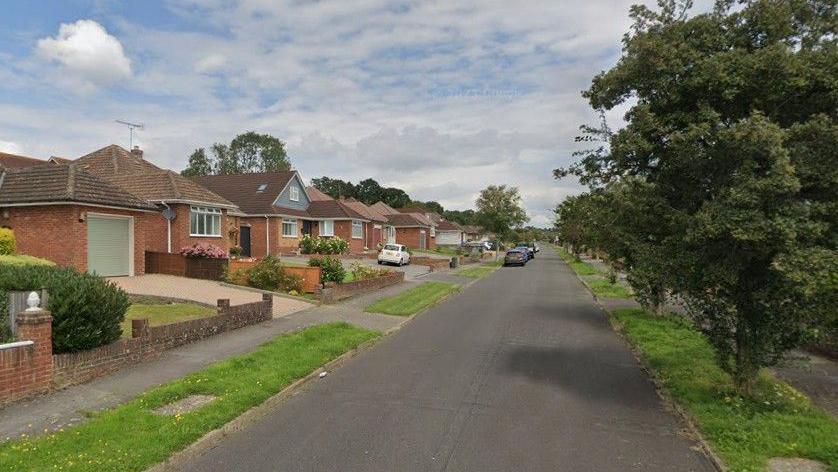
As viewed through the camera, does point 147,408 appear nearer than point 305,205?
Yes

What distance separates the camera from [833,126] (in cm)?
681

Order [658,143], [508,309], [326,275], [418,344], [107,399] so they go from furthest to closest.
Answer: [326,275] → [508,309] → [418,344] → [658,143] → [107,399]

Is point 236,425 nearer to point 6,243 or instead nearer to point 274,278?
point 274,278

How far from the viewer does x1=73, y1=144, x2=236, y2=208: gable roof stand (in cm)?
2652

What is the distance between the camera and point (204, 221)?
1089 inches

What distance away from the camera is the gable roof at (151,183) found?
26.5 metres

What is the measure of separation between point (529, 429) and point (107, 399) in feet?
17.6

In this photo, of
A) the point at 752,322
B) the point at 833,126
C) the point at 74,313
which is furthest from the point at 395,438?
the point at 833,126

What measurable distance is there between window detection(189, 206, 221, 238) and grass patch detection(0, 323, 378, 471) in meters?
18.1

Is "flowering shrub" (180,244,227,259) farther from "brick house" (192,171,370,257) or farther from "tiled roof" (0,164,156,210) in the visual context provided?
"brick house" (192,171,370,257)

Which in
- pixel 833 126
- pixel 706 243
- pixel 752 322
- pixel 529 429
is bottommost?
pixel 529 429

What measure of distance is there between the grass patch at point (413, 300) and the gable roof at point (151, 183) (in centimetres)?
1090

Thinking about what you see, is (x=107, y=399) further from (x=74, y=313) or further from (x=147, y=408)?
(x=74, y=313)

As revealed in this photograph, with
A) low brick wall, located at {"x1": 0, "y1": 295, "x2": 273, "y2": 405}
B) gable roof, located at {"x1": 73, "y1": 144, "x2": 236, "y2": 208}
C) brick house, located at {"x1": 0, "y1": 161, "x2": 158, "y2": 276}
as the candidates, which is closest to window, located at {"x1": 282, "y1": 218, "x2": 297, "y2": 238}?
gable roof, located at {"x1": 73, "y1": 144, "x2": 236, "y2": 208}
